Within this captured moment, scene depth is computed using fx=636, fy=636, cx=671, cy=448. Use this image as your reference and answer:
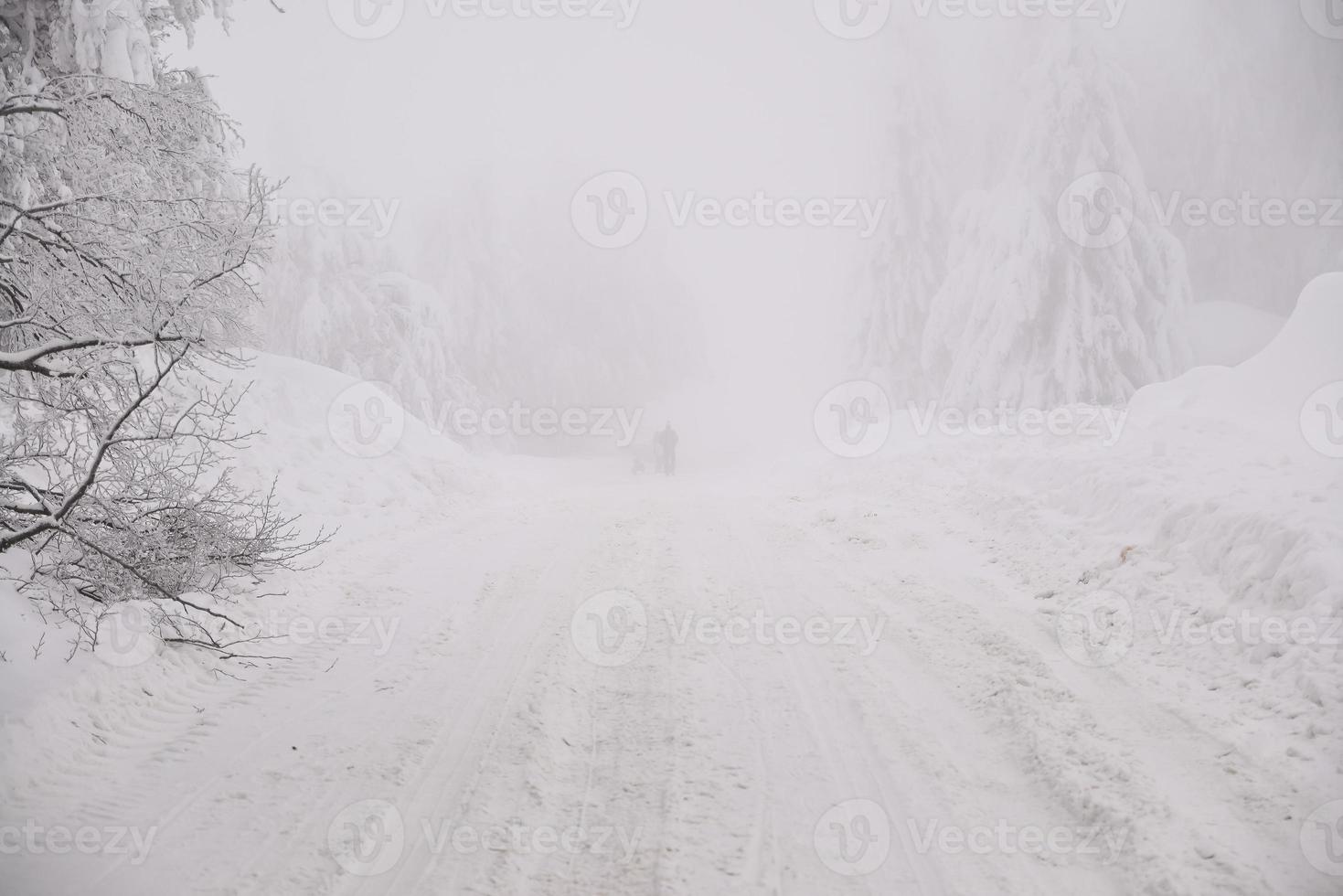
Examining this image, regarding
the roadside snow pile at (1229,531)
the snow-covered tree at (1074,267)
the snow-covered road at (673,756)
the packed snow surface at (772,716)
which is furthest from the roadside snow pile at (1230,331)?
the snow-covered road at (673,756)

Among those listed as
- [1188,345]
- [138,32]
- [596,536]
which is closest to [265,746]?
[596,536]

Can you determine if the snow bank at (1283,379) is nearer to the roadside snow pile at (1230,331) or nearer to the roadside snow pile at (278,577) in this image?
the roadside snow pile at (278,577)

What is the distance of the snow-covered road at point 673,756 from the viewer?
303cm

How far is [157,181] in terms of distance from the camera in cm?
462

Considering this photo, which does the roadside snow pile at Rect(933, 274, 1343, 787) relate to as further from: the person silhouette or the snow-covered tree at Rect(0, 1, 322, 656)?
the person silhouette

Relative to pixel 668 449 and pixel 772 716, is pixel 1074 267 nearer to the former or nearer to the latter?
pixel 668 449

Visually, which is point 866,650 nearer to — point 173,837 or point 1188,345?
point 173,837

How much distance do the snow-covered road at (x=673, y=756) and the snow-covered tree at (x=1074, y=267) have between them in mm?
14432

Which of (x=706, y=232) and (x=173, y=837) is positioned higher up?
(x=706, y=232)

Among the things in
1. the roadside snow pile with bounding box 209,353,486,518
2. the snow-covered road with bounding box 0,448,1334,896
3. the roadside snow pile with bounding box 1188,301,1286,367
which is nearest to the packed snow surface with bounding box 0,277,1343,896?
the snow-covered road with bounding box 0,448,1334,896

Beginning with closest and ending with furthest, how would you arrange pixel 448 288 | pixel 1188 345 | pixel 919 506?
pixel 919 506, pixel 1188 345, pixel 448 288

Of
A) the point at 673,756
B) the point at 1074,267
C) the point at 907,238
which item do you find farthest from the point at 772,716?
the point at 907,238

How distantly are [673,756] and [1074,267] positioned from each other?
20281 millimetres

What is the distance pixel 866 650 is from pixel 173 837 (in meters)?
4.62
